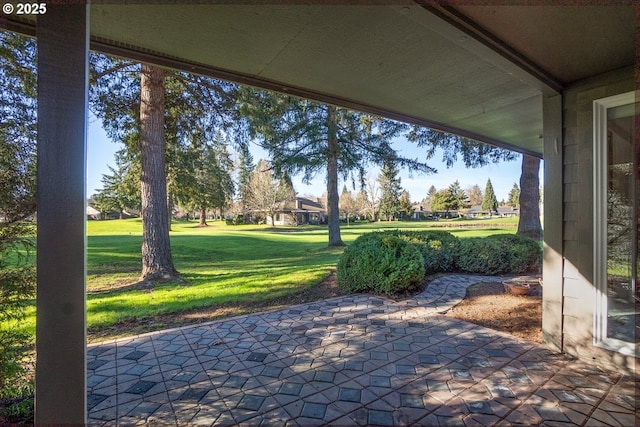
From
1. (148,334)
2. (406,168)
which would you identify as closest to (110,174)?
(406,168)

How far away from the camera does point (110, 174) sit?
27.3m

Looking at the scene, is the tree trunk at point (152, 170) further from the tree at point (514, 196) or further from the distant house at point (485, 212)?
the tree at point (514, 196)

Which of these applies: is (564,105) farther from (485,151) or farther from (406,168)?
(406,168)

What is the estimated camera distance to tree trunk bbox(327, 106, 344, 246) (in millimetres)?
10297

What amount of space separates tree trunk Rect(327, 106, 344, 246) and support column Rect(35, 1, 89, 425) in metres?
9.37

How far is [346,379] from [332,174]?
9707 millimetres

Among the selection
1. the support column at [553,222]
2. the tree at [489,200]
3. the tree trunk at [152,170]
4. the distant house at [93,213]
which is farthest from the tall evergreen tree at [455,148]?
the tree at [489,200]

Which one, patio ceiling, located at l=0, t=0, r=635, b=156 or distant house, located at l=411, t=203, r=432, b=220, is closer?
patio ceiling, located at l=0, t=0, r=635, b=156

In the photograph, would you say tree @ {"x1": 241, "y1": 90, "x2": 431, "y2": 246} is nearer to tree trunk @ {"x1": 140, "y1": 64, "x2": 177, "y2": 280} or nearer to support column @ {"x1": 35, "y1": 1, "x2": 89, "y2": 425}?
tree trunk @ {"x1": 140, "y1": 64, "x2": 177, "y2": 280}

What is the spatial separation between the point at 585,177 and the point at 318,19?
2748 mm

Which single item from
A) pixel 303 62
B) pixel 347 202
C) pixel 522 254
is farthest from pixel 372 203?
pixel 303 62

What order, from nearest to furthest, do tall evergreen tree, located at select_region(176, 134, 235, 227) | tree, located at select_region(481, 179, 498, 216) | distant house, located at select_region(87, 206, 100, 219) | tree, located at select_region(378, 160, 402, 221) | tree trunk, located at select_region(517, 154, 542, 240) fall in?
tree trunk, located at select_region(517, 154, 542, 240) < tall evergreen tree, located at select_region(176, 134, 235, 227) < distant house, located at select_region(87, 206, 100, 219) < tree, located at select_region(378, 160, 402, 221) < tree, located at select_region(481, 179, 498, 216)

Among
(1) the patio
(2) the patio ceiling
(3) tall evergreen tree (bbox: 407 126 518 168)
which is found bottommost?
(1) the patio

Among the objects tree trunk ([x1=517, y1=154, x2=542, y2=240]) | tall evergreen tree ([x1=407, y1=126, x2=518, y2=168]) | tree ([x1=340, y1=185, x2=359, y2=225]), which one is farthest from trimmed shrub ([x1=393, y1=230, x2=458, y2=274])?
tree ([x1=340, y1=185, x2=359, y2=225])
